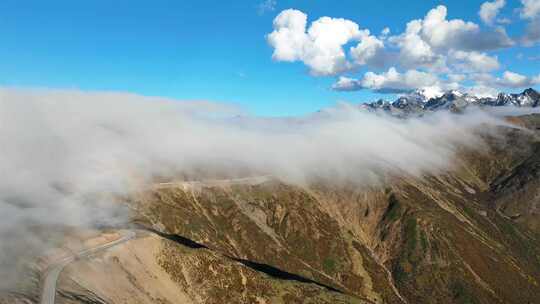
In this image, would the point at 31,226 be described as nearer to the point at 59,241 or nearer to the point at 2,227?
the point at 2,227

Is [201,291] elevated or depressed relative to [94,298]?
depressed

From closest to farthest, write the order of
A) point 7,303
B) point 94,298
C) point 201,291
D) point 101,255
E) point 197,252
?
point 7,303 → point 94,298 → point 101,255 → point 201,291 → point 197,252

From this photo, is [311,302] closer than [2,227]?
No

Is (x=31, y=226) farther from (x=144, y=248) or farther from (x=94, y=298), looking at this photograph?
(x=94, y=298)

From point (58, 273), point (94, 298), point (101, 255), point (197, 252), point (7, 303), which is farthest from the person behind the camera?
point (197, 252)

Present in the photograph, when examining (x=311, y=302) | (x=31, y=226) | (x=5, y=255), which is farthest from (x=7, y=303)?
(x=311, y=302)

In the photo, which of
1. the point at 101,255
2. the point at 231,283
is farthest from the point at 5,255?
the point at 231,283

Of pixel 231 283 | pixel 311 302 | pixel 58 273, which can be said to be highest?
pixel 58 273
